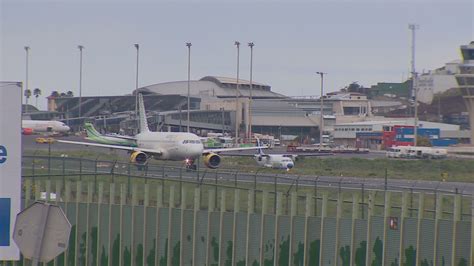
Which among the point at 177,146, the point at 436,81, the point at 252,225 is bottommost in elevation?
the point at 252,225

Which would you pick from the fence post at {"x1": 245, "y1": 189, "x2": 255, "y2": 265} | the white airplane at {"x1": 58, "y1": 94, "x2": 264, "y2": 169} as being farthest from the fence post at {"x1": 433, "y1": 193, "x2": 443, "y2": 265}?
the white airplane at {"x1": 58, "y1": 94, "x2": 264, "y2": 169}

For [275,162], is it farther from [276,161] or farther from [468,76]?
[468,76]

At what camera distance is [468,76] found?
132875 mm

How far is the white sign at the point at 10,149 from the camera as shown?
562 inches

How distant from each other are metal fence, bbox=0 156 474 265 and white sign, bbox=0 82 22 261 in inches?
344

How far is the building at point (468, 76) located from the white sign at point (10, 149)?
11688 centimetres

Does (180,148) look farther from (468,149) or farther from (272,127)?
(272,127)

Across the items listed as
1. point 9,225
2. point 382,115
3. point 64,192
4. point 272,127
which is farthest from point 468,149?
point 9,225

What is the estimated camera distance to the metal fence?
2116 centimetres

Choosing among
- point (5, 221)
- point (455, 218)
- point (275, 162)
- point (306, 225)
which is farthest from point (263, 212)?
point (275, 162)

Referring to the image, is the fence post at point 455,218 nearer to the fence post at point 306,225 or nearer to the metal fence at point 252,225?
the metal fence at point 252,225

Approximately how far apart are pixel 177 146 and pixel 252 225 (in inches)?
2010

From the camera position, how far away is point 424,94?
616 ft

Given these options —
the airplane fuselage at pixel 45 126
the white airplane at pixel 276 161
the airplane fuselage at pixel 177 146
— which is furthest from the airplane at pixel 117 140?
the airplane fuselage at pixel 45 126
